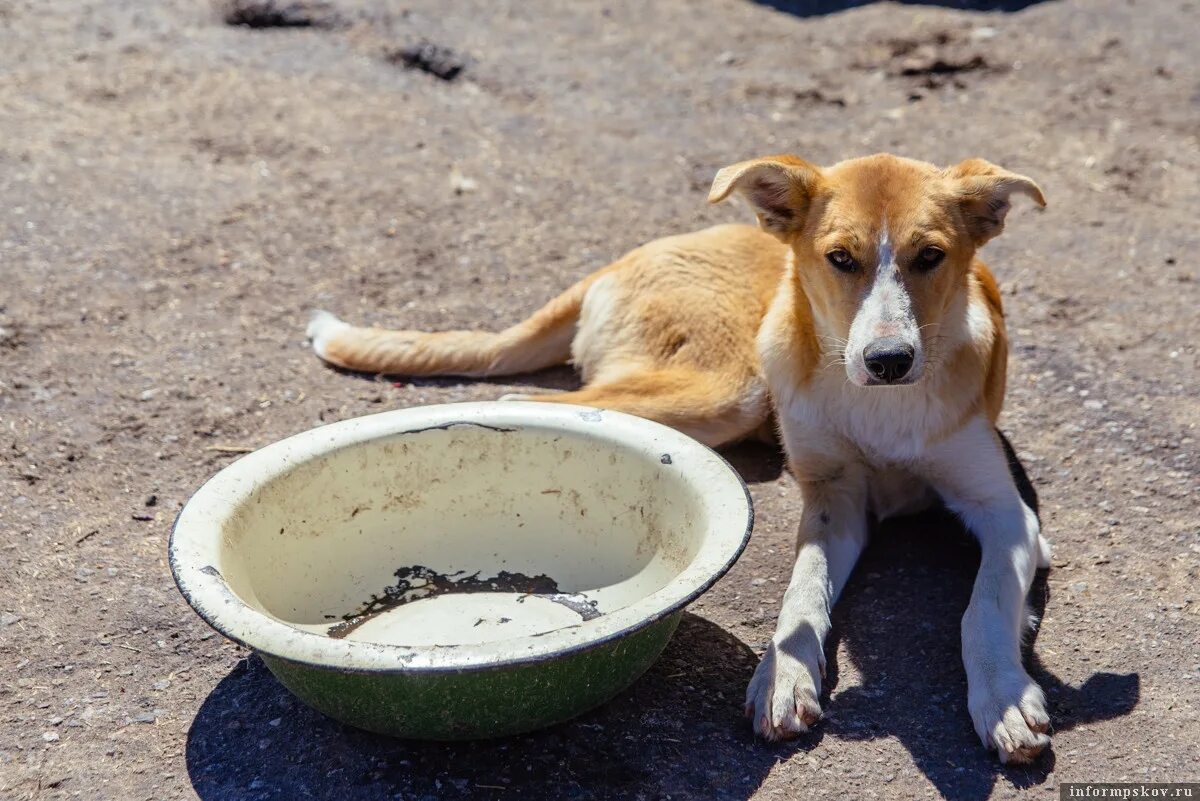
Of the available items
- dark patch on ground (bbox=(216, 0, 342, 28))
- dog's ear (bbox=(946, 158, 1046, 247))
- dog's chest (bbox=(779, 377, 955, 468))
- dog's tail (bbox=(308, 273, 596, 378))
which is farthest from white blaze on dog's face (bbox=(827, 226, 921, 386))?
dark patch on ground (bbox=(216, 0, 342, 28))

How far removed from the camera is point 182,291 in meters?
5.38

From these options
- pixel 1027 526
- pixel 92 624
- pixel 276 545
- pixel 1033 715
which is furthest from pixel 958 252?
pixel 92 624

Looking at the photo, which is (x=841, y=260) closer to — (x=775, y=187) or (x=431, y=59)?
(x=775, y=187)

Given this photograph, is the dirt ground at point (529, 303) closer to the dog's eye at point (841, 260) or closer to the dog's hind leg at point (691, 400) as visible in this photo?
the dog's hind leg at point (691, 400)

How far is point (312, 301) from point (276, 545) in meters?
2.23

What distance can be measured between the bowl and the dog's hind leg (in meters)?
0.70

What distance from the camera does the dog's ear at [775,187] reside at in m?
3.66

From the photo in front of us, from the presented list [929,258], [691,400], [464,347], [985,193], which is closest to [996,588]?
[929,258]

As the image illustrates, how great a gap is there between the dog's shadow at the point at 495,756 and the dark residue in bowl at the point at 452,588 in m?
0.35

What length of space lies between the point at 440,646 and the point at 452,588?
0.86 m

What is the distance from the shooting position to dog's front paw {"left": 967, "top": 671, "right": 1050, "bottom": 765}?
2.92 metres

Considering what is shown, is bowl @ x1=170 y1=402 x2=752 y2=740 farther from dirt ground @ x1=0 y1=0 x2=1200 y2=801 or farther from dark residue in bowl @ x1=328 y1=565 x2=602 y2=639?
dirt ground @ x1=0 y1=0 x2=1200 y2=801

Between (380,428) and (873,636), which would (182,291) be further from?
(873,636)

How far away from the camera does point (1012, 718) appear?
2.98 metres
